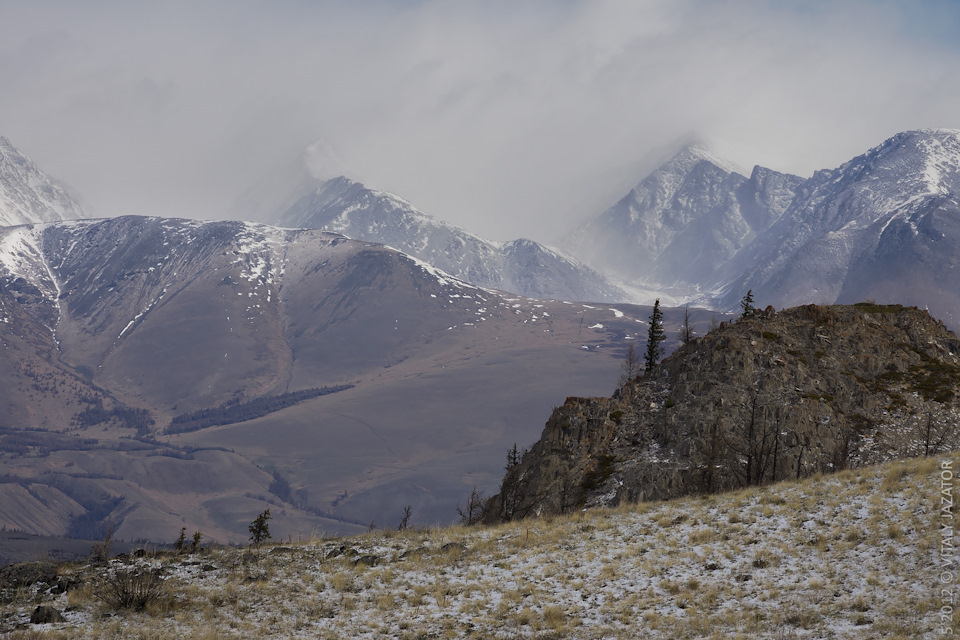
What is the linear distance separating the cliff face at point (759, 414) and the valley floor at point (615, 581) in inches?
1205

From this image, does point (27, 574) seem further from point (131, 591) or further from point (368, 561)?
point (368, 561)

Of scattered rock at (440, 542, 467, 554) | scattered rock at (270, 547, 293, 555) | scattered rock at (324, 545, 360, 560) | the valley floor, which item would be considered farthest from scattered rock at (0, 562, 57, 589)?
scattered rock at (440, 542, 467, 554)

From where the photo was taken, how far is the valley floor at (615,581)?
2253 centimetres

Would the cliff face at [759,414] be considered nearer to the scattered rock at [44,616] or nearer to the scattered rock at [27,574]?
the scattered rock at [27,574]

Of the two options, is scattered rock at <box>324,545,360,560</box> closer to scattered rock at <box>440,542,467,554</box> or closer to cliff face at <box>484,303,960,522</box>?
scattered rock at <box>440,542,467,554</box>

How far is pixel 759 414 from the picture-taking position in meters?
69.3

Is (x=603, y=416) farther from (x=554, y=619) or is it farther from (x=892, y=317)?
(x=554, y=619)

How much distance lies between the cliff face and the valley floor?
3062 centimetres

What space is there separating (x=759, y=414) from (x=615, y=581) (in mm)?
47449

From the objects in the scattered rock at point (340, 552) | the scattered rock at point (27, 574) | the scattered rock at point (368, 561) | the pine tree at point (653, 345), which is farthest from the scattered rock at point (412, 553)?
the pine tree at point (653, 345)

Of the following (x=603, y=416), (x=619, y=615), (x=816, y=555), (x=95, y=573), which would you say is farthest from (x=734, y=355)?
(x=95, y=573)

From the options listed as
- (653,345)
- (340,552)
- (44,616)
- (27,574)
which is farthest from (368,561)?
(653,345)

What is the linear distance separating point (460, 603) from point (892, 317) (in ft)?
218

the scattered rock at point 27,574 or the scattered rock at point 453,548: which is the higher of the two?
the scattered rock at point 453,548
